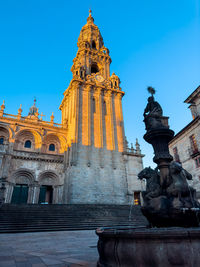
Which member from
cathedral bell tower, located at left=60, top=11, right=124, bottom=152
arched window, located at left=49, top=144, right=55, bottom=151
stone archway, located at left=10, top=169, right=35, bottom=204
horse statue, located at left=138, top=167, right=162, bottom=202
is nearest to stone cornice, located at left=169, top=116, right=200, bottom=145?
cathedral bell tower, located at left=60, top=11, right=124, bottom=152

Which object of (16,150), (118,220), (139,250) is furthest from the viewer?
(16,150)

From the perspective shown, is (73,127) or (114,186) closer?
(114,186)

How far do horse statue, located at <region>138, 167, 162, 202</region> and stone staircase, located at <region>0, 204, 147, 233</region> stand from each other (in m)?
7.36

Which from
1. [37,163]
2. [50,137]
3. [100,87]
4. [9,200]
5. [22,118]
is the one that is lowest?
[9,200]

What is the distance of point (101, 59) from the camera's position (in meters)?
39.2

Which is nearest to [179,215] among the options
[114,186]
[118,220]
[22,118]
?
[118,220]

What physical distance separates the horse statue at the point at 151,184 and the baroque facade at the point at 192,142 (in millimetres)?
19144

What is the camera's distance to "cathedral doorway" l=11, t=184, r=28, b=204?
23.6 m

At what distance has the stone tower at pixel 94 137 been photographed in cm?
2461

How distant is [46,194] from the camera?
2620 cm

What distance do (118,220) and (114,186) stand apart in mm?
10317

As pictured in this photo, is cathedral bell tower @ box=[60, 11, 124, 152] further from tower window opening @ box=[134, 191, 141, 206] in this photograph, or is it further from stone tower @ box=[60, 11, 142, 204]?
tower window opening @ box=[134, 191, 141, 206]

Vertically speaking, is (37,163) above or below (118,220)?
above

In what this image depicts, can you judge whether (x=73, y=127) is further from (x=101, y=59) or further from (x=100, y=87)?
(x=101, y=59)
